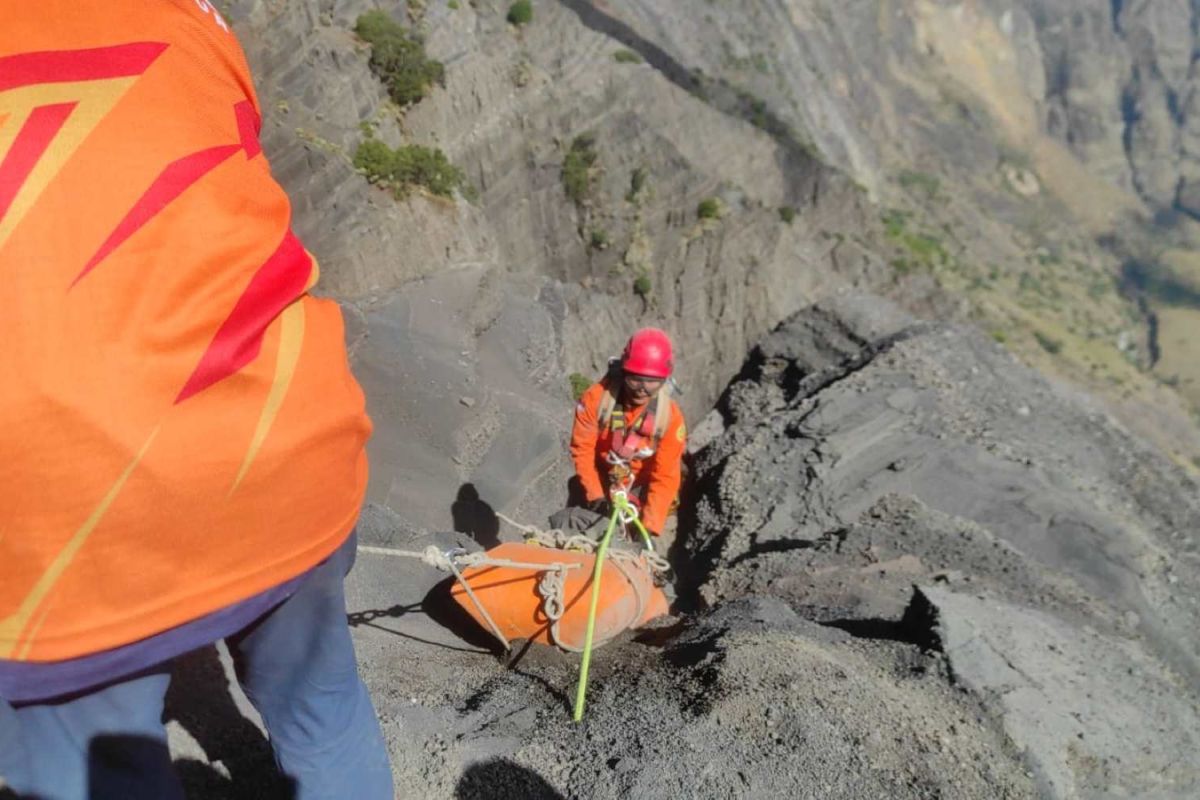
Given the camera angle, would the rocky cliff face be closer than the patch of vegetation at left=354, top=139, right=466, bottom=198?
Yes

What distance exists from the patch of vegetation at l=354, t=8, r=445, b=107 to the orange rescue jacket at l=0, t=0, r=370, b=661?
9064 mm

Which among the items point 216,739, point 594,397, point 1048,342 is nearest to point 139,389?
point 216,739

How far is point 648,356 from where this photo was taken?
16.4 feet

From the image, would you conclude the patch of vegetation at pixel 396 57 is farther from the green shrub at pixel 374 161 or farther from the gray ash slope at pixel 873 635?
the gray ash slope at pixel 873 635

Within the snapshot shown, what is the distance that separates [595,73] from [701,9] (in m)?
14.7

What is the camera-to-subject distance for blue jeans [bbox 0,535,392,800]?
179cm

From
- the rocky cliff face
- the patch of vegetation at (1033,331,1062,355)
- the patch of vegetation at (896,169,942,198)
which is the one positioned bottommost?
the patch of vegetation at (1033,331,1062,355)

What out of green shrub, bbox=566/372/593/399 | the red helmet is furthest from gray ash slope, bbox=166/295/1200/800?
green shrub, bbox=566/372/593/399

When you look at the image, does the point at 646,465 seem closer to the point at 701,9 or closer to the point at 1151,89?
the point at 701,9

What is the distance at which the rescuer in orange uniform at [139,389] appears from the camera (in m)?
1.42

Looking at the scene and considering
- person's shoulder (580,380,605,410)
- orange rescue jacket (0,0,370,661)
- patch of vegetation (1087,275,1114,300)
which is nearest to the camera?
orange rescue jacket (0,0,370,661)

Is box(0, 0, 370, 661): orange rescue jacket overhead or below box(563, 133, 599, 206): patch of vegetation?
overhead

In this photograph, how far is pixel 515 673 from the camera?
3.98 meters

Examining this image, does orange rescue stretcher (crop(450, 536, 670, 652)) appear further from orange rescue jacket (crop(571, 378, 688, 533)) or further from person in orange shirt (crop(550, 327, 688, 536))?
orange rescue jacket (crop(571, 378, 688, 533))
